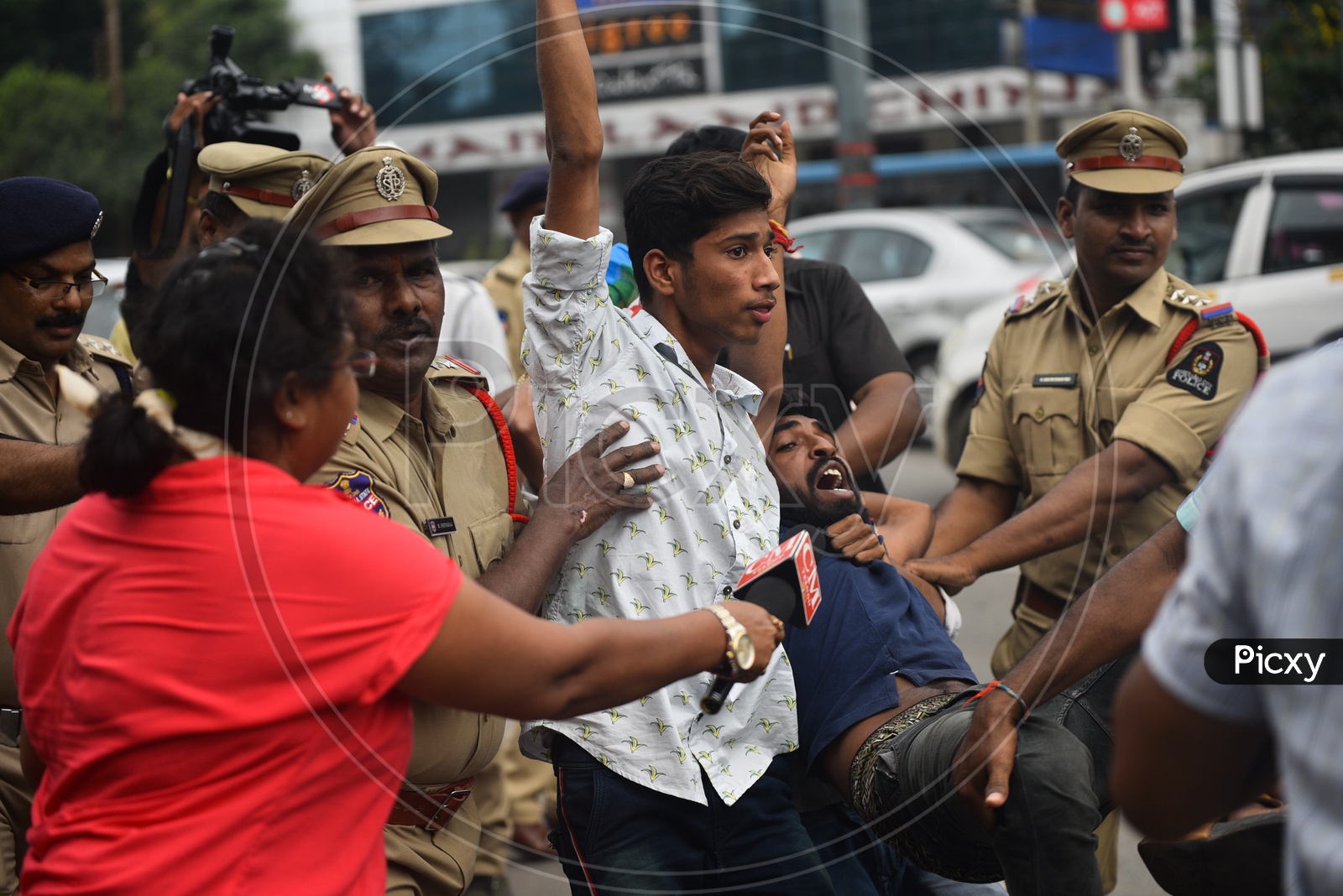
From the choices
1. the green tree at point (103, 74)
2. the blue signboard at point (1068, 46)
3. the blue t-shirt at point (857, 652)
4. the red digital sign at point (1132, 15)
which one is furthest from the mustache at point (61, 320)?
the green tree at point (103, 74)

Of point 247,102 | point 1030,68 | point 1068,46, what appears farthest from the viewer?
point 1068,46

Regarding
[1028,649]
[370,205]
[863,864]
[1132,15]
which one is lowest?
[863,864]

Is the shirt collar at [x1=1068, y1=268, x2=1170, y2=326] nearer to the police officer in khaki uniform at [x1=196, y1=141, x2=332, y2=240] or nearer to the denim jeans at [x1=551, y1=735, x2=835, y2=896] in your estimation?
the denim jeans at [x1=551, y1=735, x2=835, y2=896]

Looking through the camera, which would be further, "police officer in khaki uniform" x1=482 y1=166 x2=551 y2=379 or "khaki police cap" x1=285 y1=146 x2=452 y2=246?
A: "police officer in khaki uniform" x1=482 y1=166 x2=551 y2=379

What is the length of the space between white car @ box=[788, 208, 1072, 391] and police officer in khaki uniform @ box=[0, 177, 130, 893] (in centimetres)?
762

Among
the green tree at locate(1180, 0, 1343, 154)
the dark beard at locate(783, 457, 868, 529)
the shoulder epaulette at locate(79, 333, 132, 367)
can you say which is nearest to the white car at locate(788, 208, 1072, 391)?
the green tree at locate(1180, 0, 1343, 154)

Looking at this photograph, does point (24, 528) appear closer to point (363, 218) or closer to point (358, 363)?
point (363, 218)

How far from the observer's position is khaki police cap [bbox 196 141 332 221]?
3100mm

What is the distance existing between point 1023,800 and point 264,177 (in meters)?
2.33

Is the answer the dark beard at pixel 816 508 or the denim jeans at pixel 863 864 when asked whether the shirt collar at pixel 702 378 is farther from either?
the denim jeans at pixel 863 864

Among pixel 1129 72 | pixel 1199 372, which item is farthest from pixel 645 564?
pixel 1129 72

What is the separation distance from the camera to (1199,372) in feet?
9.83

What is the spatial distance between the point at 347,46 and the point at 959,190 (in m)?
22.4

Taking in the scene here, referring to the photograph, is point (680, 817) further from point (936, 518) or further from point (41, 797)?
point (936, 518)
